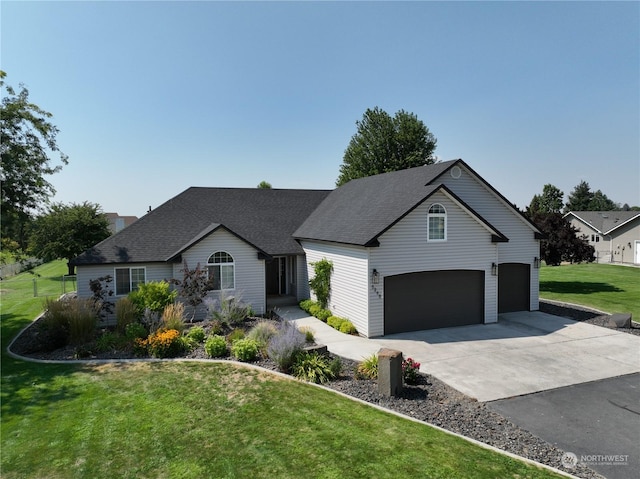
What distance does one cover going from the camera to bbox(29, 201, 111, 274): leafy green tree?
98.1 ft

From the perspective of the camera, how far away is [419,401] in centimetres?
884

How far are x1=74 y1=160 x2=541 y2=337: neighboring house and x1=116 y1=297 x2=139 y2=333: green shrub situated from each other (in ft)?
10.1

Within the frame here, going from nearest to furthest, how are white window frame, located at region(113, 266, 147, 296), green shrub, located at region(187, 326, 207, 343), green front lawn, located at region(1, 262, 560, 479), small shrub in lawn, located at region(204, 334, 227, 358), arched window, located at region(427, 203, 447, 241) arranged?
1. green front lawn, located at region(1, 262, 560, 479)
2. small shrub in lawn, located at region(204, 334, 227, 358)
3. green shrub, located at region(187, 326, 207, 343)
4. arched window, located at region(427, 203, 447, 241)
5. white window frame, located at region(113, 266, 147, 296)

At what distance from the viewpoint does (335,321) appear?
1620 centimetres

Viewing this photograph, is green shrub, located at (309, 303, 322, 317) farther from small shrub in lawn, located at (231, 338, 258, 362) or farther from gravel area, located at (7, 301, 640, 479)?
small shrub in lawn, located at (231, 338, 258, 362)

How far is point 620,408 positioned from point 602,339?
6.38 meters

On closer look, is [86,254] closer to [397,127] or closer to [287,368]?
[287,368]

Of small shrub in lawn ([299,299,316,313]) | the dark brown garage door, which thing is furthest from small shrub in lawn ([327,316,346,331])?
the dark brown garage door

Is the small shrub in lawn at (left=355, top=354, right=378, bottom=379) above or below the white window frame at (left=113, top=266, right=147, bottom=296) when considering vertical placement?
below

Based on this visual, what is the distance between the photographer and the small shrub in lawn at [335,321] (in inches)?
625

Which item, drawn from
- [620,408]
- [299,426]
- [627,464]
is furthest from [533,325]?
[299,426]

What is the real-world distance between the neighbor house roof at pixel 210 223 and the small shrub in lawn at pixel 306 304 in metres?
2.70

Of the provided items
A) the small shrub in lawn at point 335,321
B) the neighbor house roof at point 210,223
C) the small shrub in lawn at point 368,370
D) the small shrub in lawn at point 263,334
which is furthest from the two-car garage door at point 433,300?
the neighbor house roof at point 210,223

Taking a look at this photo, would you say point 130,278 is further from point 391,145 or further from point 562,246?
point 391,145
